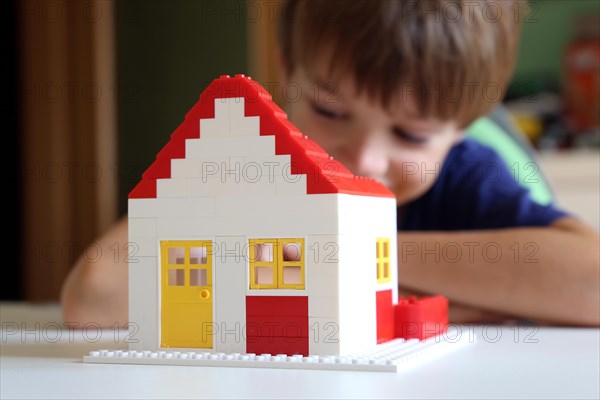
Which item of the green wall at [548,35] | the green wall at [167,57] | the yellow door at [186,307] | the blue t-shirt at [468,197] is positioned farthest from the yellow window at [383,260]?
the green wall at [548,35]

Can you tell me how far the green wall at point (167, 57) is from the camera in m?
2.65

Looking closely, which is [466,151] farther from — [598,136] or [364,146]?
[598,136]

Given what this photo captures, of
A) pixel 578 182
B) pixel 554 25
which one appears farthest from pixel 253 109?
pixel 554 25

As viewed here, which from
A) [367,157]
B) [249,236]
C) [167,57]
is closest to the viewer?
[249,236]

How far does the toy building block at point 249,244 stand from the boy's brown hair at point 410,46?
49 cm

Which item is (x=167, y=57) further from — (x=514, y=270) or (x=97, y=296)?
(x=514, y=270)

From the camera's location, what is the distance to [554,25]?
312 centimetres

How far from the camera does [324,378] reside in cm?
61

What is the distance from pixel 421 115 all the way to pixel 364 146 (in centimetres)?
13

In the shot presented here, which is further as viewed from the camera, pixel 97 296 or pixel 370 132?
pixel 370 132

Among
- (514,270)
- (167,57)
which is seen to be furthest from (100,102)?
(514,270)

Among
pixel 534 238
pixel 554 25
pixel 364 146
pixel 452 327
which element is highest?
pixel 554 25

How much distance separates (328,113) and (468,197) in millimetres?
396

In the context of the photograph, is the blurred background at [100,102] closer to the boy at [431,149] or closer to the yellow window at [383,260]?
the boy at [431,149]
